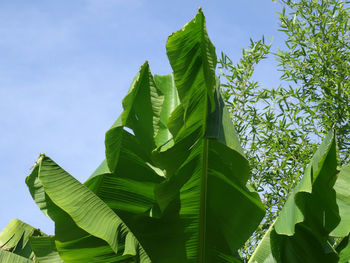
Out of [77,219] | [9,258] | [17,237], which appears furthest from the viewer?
[17,237]

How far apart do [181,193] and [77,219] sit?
542 millimetres

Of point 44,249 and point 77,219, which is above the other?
point 77,219

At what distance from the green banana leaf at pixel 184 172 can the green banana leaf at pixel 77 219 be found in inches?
9.1

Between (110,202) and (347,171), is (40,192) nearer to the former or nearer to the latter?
(110,202)

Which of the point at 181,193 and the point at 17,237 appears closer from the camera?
the point at 181,193

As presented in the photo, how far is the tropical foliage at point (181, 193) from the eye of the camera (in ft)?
6.77

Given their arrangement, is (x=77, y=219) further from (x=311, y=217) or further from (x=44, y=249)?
(x=311, y=217)

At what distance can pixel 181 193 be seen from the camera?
2.34m

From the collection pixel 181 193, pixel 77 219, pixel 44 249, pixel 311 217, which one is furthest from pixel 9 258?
pixel 311 217

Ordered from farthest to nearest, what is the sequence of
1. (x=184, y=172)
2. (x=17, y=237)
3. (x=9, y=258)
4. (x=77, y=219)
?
(x=17, y=237)
(x=9, y=258)
(x=184, y=172)
(x=77, y=219)

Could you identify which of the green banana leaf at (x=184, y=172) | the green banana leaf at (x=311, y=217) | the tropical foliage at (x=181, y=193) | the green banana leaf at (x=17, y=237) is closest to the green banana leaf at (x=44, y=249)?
the tropical foliage at (x=181, y=193)

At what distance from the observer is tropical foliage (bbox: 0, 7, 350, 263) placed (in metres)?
2.06

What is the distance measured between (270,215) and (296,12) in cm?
217

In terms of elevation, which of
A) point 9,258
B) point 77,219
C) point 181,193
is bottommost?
point 9,258
